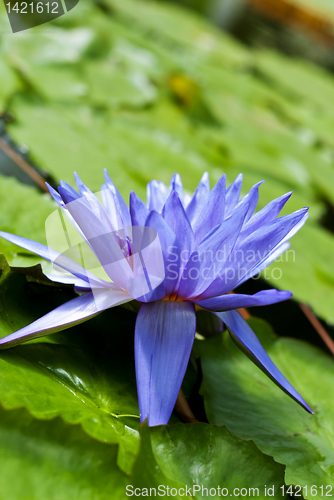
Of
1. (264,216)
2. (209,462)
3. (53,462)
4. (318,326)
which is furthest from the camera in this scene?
(318,326)

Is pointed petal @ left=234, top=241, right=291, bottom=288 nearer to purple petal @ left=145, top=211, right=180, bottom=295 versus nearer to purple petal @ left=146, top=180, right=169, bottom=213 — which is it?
purple petal @ left=145, top=211, right=180, bottom=295

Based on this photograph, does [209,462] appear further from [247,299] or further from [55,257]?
[55,257]

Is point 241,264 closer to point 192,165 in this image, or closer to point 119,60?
point 192,165

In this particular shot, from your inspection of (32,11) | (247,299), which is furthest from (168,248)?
(32,11)

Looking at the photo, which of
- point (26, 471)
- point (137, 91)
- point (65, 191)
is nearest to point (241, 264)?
point (65, 191)

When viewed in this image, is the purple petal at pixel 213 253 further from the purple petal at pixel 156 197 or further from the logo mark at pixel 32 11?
the logo mark at pixel 32 11

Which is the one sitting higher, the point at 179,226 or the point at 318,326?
the point at 179,226

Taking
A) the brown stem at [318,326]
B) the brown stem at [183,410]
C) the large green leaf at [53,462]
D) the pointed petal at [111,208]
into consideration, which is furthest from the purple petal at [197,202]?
the brown stem at [318,326]
